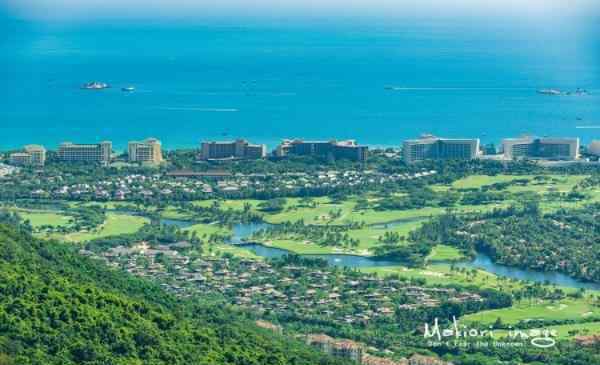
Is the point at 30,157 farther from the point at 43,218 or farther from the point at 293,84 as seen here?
the point at 293,84

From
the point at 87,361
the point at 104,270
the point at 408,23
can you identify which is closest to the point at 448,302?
the point at 104,270

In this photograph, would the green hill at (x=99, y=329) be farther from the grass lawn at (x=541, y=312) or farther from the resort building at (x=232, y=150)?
the resort building at (x=232, y=150)

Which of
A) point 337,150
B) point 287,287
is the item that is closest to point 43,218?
point 287,287

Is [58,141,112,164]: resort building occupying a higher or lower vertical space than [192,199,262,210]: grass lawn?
higher

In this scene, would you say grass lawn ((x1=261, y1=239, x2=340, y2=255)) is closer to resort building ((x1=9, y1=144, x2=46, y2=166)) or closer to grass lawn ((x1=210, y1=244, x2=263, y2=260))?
grass lawn ((x1=210, y1=244, x2=263, y2=260))

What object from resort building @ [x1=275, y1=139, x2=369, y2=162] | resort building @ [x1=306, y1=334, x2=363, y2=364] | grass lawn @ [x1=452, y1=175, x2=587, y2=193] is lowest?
resort building @ [x1=306, y1=334, x2=363, y2=364]

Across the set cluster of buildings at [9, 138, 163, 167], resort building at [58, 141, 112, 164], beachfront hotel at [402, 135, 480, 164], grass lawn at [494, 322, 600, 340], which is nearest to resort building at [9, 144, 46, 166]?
cluster of buildings at [9, 138, 163, 167]
